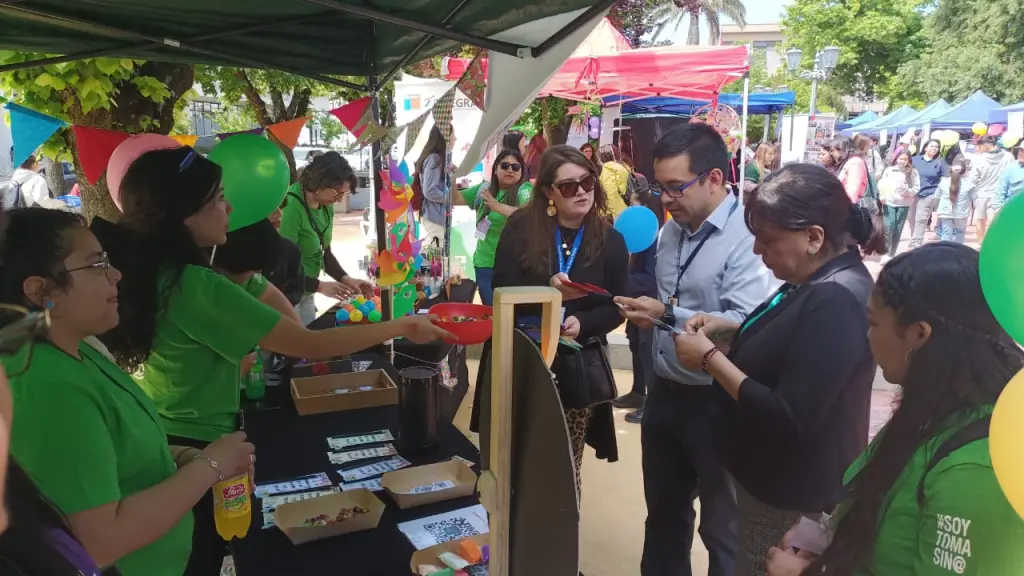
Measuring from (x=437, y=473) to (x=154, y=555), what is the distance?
69 cm

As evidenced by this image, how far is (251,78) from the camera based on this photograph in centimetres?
920

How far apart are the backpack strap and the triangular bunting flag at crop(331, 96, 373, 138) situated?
258 centimetres

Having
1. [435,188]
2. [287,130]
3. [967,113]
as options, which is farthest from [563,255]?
[967,113]

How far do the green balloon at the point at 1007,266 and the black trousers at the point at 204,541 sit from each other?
5.40 feet

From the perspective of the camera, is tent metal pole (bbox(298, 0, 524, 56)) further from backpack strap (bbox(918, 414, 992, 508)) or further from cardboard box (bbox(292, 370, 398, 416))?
backpack strap (bbox(918, 414, 992, 508))

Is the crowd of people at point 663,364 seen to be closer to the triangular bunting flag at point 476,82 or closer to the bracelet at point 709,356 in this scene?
the bracelet at point 709,356

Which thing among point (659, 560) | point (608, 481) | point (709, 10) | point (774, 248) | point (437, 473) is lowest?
point (608, 481)

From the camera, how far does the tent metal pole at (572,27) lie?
4.75 feet

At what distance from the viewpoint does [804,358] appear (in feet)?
4.48

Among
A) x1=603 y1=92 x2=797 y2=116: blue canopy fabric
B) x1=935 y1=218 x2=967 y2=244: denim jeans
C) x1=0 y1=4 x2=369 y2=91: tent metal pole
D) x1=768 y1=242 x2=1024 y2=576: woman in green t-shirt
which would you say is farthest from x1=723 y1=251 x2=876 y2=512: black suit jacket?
x1=603 y1=92 x2=797 y2=116: blue canopy fabric

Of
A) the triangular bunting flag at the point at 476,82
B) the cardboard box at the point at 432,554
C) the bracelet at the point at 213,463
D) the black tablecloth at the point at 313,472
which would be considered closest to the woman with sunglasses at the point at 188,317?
the black tablecloth at the point at 313,472

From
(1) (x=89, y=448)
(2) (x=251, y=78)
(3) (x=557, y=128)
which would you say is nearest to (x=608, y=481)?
(1) (x=89, y=448)

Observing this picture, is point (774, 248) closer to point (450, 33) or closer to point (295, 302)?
point (450, 33)

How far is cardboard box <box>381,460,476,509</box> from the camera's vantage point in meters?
1.56
